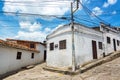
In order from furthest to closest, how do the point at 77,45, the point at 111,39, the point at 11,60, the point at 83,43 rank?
the point at 111,39
the point at 11,60
the point at 83,43
the point at 77,45

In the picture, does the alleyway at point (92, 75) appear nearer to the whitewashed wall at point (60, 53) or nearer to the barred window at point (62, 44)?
the whitewashed wall at point (60, 53)

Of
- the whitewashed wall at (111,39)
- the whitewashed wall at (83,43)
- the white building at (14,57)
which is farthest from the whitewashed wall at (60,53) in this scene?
the whitewashed wall at (111,39)

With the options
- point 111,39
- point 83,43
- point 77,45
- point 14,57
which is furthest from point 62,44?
point 111,39

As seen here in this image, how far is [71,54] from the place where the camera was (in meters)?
13.7

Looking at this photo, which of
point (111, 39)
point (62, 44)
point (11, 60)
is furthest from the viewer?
point (111, 39)

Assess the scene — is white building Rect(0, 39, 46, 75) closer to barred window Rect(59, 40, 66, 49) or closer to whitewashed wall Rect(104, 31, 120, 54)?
barred window Rect(59, 40, 66, 49)

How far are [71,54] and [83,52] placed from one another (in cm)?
161

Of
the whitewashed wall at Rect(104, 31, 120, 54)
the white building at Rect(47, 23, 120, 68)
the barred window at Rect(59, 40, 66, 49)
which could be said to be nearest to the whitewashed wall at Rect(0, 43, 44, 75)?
the white building at Rect(47, 23, 120, 68)

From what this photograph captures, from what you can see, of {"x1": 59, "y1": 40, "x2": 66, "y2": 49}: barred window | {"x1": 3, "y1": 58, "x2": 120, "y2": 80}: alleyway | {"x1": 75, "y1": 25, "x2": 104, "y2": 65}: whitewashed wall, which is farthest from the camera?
{"x1": 59, "y1": 40, "x2": 66, "y2": 49}: barred window

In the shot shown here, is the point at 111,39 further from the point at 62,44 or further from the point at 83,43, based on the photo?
the point at 62,44

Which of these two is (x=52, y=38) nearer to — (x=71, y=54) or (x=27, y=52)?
(x=71, y=54)

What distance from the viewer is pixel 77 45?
1418 centimetres

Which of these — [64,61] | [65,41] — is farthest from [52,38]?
[64,61]

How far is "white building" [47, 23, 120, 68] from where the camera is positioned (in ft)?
46.5
